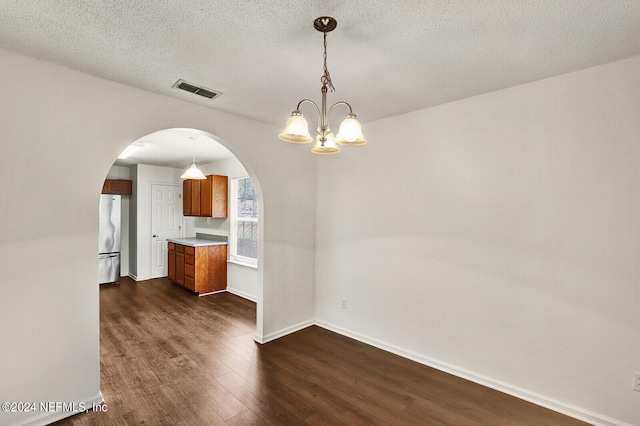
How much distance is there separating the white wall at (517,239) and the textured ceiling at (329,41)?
387 millimetres

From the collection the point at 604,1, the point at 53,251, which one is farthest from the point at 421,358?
the point at 53,251

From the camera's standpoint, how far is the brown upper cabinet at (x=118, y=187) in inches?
244

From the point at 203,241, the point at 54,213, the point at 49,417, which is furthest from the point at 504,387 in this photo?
the point at 203,241

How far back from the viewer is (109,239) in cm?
609

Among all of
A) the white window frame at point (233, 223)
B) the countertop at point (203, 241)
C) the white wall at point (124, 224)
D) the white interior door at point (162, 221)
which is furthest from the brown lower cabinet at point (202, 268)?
the white wall at point (124, 224)

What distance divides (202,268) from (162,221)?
2173 mm

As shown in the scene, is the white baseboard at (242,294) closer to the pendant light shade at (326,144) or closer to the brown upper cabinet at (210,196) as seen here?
the brown upper cabinet at (210,196)

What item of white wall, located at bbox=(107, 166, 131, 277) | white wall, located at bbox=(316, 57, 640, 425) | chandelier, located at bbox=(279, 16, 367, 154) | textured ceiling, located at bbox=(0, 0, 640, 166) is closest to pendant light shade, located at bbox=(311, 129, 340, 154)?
chandelier, located at bbox=(279, 16, 367, 154)

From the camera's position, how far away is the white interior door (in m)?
6.62

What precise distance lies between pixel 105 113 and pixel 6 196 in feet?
2.91

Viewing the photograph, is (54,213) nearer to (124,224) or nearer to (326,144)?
(326,144)

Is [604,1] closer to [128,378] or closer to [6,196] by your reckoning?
[6,196]

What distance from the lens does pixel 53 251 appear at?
2174mm

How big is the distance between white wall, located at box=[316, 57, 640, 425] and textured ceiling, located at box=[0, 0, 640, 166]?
0.39 meters
